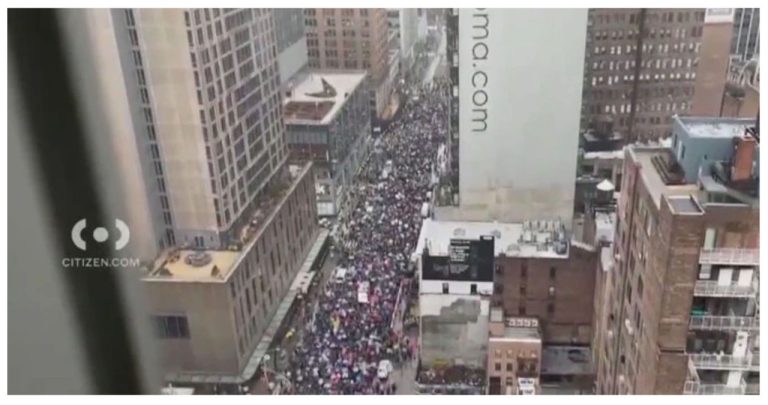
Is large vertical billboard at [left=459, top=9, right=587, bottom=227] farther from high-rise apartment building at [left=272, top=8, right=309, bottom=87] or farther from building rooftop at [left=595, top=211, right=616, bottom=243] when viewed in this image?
high-rise apartment building at [left=272, top=8, right=309, bottom=87]

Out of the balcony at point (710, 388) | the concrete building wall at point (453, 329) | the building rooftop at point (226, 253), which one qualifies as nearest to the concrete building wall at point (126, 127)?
the building rooftop at point (226, 253)

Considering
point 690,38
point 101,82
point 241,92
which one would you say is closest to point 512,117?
point 690,38

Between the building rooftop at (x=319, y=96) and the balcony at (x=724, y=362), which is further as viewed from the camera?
the building rooftop at (x=319, y=96)

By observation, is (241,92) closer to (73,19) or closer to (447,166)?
(73,19)

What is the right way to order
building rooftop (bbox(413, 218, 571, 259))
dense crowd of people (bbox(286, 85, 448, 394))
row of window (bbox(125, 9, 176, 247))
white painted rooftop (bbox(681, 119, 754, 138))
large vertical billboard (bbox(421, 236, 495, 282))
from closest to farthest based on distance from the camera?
row of window (bbox(125, 9, 176, 247)) < white painted rooftop (bbox(681, 119, 754, 138)) < dense crowd of people (bbox(286, 85, 448, 394)) < building rooftop (bbox(413, 218, 571, 259)) < large vertical billboard (bbox(421, 236, 495, 282))

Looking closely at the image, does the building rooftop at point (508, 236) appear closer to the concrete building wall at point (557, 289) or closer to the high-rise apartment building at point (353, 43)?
the concrete building wall at point (557, 289)

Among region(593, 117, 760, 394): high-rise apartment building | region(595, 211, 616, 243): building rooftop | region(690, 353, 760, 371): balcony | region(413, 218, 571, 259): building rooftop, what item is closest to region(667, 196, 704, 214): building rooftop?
region(593, 117, 760, 394): high-rise apartment building
